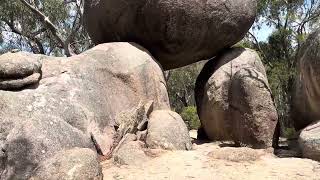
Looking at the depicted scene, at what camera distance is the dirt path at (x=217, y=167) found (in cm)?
518

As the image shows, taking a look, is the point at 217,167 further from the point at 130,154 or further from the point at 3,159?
the point at 3,159

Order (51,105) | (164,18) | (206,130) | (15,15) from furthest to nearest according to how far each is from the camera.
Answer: (15,15) → (206,130) → (164,18) → (51,105)

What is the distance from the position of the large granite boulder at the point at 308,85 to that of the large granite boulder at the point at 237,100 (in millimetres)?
446

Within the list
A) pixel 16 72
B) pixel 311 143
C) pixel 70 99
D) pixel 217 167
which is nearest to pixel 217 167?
pixel 217 167

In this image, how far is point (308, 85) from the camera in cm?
674

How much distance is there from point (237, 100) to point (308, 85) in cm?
133

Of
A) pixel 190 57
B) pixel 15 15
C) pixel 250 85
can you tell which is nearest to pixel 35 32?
pixel 15 15

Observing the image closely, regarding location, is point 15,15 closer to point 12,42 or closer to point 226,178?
point 12,42

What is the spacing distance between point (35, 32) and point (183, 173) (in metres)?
13.8

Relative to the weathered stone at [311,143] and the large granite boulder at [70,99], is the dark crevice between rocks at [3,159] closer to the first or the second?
the large granite boulder at [70,99]

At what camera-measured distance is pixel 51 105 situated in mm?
5906

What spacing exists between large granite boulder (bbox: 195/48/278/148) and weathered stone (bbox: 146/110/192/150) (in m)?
1.25

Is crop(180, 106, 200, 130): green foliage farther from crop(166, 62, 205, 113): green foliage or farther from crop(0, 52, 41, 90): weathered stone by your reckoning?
crop(0, 52, 41, 90): weathered stone

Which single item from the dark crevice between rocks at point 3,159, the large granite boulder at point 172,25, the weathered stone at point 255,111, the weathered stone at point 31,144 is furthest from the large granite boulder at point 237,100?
the dark crevice between rocks at point 3,159
